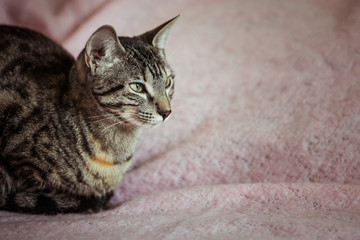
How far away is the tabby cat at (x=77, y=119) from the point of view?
1106mm

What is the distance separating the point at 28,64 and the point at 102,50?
11.0 inches

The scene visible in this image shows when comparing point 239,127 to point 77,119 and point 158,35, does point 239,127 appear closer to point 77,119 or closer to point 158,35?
point 158,35

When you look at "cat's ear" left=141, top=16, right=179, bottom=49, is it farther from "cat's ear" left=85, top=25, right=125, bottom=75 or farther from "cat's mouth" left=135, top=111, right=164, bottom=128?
"cat's mouth" left=135, top=111, right=164, bottom=128

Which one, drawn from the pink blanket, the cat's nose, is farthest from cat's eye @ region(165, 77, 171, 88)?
the pink blanket

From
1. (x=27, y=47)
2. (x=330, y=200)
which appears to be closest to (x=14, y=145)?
(x=27, y=47)

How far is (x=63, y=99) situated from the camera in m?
1.17

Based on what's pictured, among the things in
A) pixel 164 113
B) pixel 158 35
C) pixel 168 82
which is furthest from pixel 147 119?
pixel 158 35

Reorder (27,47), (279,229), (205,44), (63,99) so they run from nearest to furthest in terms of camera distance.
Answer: (279,229) < (63,99) < (27,47) < (205,44)

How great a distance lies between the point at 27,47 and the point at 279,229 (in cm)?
93

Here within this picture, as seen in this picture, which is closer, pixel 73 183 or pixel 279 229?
pixel 279 229

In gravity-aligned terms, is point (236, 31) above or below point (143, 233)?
above

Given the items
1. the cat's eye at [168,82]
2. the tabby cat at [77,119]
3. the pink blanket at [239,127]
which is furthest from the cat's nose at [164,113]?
the pink blanket at [239,127]

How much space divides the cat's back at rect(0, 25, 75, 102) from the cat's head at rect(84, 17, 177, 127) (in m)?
0.17

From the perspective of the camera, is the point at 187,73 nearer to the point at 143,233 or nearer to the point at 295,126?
the point at 295,126
